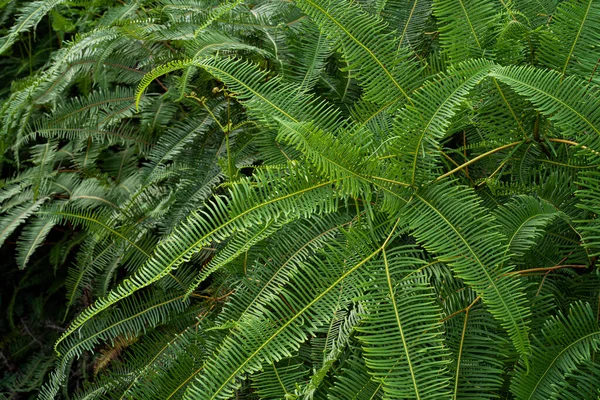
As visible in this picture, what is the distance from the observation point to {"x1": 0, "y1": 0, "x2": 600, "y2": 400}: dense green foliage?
1.04 meters

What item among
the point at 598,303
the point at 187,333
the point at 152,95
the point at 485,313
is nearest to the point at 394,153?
the point at 485,313

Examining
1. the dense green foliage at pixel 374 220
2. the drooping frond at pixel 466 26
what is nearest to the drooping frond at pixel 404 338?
the dense green foliage at pixel 374 220

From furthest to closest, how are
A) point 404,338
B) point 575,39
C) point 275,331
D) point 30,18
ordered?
1. point 30,18
2. point 575,39
3. point 275,331
4. point 404,338

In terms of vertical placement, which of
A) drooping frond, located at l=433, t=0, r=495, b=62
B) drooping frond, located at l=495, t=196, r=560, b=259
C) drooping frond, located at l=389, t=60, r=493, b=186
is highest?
drooping frond, located at l=433, t=0, r=495, b=62

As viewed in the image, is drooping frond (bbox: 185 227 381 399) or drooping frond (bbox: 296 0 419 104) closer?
drooping frond (bbox: 185 227 381 399)

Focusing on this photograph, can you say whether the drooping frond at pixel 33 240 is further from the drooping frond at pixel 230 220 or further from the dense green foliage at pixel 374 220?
the drooping frond at pixel 230 220

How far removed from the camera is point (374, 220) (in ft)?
3.99

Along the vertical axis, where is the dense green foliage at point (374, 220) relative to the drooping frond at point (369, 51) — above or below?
below

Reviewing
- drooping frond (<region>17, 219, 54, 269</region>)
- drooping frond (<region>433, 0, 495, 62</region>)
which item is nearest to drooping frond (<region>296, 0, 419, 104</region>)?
drooping frond (<region>433, 0, 495, 62</region>)

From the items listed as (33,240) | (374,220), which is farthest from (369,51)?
(33,240)

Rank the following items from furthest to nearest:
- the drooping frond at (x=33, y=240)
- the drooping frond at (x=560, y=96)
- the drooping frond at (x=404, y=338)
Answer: the drooping frond at (x=33, y=240) < the drooping frond at (x=560, y=96) < the drooping frond at (x=404, y=338)

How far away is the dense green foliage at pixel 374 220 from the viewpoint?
1.04m

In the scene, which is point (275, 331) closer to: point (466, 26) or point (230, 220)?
point (230, 220)

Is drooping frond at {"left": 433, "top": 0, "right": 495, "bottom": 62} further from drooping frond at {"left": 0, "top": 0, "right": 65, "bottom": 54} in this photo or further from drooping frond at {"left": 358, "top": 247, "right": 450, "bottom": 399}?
drooping frond at {"left": 0, "top": 0, "right": 65, "bottom": 54}
